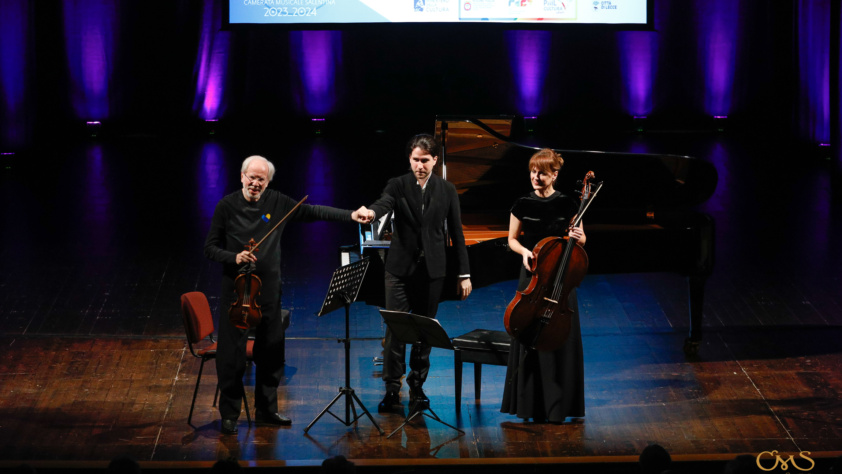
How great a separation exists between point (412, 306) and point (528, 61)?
11.4 metres

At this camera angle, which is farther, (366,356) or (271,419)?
(366,356)

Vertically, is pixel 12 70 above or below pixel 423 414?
above

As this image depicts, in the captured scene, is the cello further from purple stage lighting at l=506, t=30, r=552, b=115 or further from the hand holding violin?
purple stage lighting at l=506, t=30, r=552, b=115

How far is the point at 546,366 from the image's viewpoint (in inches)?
179

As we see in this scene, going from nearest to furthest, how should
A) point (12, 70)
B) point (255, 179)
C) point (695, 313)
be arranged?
point (255, 179)
point (695, 313)
point (12, 70)

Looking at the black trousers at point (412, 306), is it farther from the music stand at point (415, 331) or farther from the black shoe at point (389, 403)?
the music stand at point (415, 331)

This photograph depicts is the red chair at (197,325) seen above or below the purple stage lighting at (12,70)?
below

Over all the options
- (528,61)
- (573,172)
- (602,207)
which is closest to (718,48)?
(528,61)

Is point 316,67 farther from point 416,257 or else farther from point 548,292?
point 548,292

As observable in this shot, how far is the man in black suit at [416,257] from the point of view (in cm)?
467

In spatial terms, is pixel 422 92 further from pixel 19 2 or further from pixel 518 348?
pixel 518 348

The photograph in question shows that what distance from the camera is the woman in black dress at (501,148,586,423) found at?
4.49 m

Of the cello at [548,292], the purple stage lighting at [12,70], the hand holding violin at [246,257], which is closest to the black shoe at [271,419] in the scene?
the hand holding violin at [246,257]

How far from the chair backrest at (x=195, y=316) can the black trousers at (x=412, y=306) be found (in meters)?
1.01
